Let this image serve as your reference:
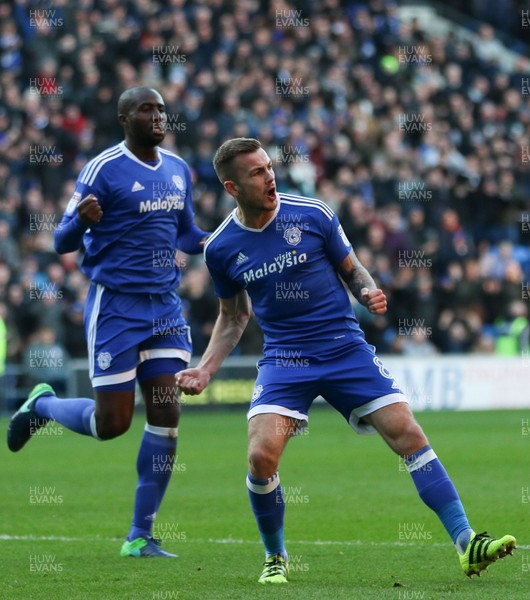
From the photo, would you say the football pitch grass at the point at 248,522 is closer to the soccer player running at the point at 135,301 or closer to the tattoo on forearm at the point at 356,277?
the soccer player running at the point at 135,301

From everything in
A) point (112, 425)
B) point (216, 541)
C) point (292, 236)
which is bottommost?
point (216, 541)

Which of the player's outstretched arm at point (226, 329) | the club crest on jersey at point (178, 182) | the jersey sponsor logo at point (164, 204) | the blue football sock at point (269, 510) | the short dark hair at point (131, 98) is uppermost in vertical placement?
the short dark hair at point (131, 98)

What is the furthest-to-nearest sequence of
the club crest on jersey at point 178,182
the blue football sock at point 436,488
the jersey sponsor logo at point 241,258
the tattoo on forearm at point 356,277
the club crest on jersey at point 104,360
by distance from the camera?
the club crest on jersey at point 178,182
the club crest on jersey at point 104,360
the jersey sponsor logo at point 241,258
the tattoo on forearm at point 356,277
the blue football sock at point 436,488

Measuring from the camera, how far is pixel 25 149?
2094cm

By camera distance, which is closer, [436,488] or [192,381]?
[436,488]

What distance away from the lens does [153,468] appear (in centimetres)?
835

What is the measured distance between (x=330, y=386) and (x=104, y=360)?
1767 millimetres

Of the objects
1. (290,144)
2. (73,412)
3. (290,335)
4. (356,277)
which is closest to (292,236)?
(356,277)

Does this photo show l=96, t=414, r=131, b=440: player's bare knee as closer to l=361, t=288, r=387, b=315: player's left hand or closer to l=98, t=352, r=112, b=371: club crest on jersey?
l=98, t=352, r=112, b=371: club crest on jersey

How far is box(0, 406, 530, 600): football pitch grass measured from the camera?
6.84 m

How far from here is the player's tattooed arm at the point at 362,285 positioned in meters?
6.64

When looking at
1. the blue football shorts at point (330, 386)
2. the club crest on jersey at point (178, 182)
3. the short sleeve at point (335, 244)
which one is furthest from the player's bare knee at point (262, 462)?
the club crest on jersey at point (178, 182)

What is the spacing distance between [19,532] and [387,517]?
259 cm

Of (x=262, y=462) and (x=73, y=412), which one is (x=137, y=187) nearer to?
(x=73, y=412)
